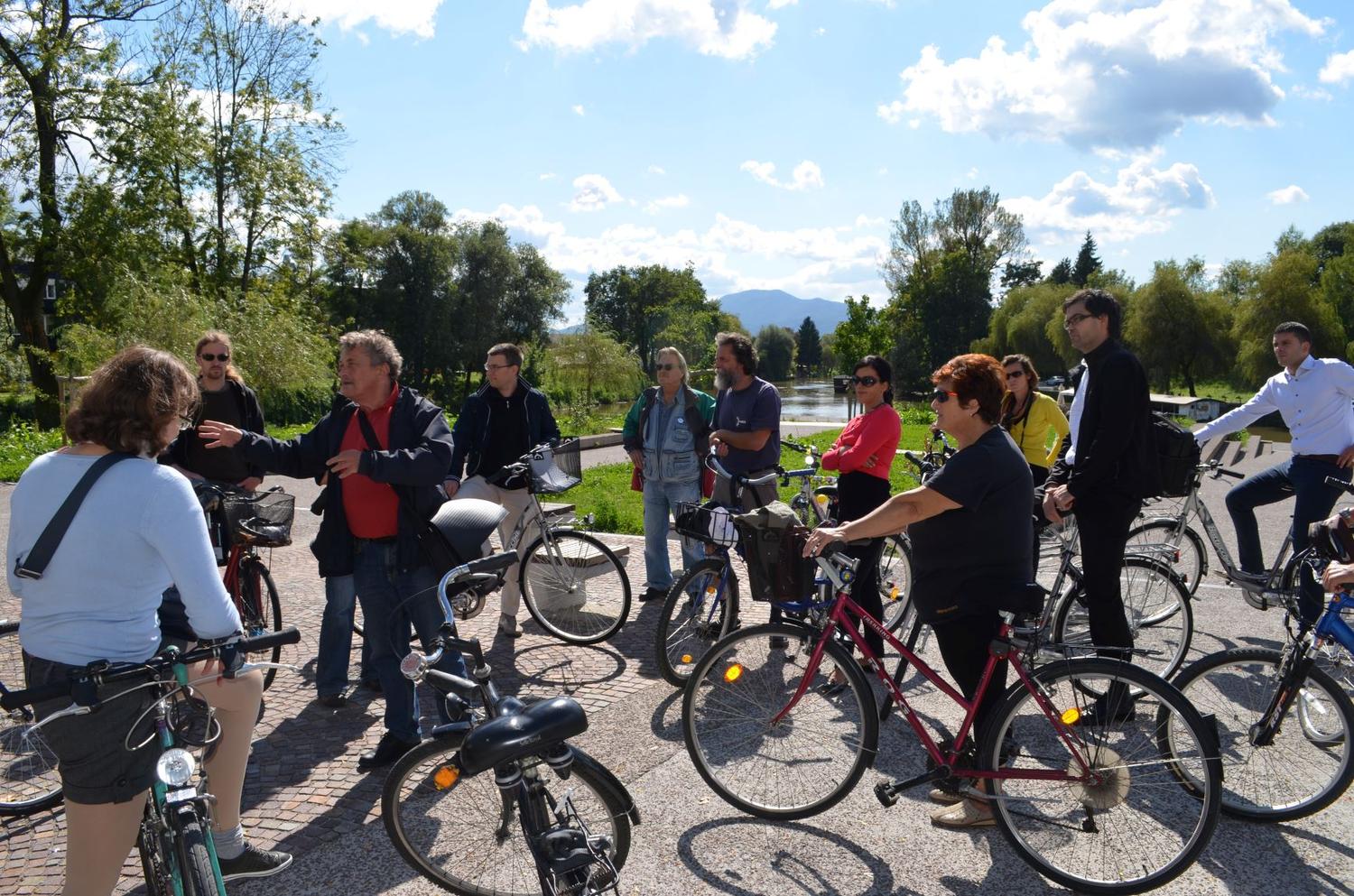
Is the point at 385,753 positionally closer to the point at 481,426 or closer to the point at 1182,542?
the point at 481,426

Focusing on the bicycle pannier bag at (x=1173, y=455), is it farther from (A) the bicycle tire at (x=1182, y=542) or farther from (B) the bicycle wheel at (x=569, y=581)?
(B) the bicycle wheel at (x=569, y=581)

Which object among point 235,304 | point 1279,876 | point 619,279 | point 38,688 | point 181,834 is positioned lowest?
point 1279,876

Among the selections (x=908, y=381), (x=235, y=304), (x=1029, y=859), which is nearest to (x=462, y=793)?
(x=1029, y=859)

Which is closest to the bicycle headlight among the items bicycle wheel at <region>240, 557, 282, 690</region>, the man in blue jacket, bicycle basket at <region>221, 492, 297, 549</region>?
the man in blue jacket

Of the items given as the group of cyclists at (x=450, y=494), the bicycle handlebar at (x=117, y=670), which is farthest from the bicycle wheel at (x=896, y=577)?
the bicycle handlebar at (x=117, y=670)

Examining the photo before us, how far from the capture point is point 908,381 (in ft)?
217

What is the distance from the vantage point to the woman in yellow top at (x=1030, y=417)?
248 inches

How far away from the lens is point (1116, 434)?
13.9 feet

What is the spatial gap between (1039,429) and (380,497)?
4411 mm

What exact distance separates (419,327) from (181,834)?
174 ft

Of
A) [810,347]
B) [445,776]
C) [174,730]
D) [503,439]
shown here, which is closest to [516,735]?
[445,776]

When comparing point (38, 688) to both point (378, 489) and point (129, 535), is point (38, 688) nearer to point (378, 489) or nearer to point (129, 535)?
point (129, 535)

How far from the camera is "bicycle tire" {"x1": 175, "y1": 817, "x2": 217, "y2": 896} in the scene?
2.33 meters

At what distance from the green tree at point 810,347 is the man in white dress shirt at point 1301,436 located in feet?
492
